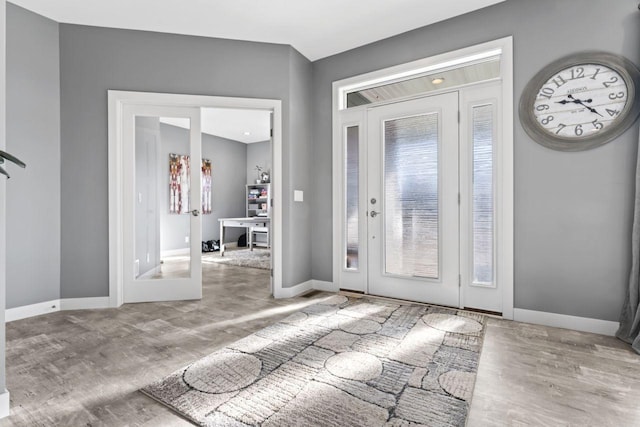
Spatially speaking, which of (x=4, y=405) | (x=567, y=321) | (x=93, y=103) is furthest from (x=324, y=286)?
(x=93, y=103)

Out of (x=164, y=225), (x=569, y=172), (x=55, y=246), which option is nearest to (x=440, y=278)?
(x=569, y=172)

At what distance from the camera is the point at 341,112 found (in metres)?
3.62

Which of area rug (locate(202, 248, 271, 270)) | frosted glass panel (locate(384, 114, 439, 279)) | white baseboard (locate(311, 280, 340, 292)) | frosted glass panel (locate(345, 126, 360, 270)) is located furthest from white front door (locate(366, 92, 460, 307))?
area rug (locate(202, 248, 271, 270))

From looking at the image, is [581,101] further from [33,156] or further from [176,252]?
[33,156]

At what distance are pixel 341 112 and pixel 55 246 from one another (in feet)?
10.7

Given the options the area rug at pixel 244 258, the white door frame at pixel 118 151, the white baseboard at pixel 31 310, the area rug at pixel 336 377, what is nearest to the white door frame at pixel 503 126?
the area rug at pixel 336 377

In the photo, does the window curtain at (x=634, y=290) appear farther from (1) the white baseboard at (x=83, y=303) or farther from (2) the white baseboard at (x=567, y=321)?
(1) the white baseboard at (x=83, y=303)

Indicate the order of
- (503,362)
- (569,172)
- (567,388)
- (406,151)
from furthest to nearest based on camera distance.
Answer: (406,151)
(569,172)
(503,362)
(567,388)

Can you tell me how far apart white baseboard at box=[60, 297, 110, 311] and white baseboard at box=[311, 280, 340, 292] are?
85.4 inches

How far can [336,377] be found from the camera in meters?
1.77

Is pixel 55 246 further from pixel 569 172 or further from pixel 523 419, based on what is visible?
pixel 569 172

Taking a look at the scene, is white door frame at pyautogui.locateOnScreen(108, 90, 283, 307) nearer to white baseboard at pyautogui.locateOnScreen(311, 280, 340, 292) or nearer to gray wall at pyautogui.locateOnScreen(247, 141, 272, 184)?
white baseboard at pyautogui.locateOnScreen(311, 280, 340, 292)

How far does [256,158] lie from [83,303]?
6066 millimetres

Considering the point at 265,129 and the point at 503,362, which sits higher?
the point at 265,129
